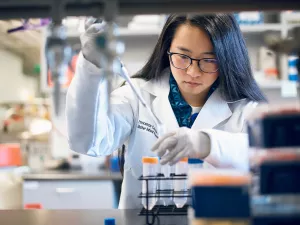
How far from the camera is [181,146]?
1.17m

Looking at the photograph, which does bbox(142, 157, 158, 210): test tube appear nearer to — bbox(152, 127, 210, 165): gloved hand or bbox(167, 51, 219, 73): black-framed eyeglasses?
bbox(152, 127, 210, 165): gloved hand

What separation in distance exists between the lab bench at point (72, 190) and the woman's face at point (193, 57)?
193 centimetres

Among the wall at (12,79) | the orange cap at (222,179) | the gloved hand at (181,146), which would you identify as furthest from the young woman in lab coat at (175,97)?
the wall at (12,79)

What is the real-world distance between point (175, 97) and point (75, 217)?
645 millimetres

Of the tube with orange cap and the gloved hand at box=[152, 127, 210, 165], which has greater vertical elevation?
the gloved hand at box=[152, 127, 210, 165]

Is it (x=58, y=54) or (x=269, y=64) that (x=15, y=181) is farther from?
(x=58, y=54)

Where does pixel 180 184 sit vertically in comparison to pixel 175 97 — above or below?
below

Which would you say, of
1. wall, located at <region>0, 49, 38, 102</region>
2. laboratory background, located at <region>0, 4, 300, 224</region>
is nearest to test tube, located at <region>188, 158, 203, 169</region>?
laboratory background, located at <region>0, 4, 300, 224</region>

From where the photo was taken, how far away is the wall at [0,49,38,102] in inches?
256

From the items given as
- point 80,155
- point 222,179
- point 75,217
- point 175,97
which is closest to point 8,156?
point 80,155

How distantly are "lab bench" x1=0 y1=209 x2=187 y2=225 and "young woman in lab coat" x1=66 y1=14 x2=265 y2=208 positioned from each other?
8.6 inches

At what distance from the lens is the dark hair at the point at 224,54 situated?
4.96ft

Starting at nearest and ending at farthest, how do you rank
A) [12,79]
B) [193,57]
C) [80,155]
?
[193,57], [80,155], [12,79]

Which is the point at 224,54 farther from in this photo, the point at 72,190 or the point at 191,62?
the point at 72,190
